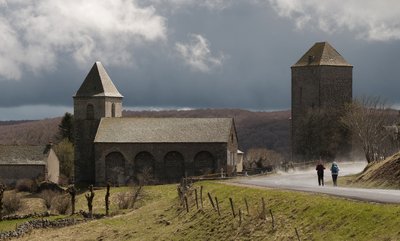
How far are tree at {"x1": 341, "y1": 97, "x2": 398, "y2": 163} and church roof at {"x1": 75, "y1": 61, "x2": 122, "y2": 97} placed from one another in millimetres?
24564

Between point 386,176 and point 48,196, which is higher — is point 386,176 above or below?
above

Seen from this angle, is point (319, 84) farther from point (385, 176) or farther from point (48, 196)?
point (385, 176)

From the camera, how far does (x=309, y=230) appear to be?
31562mm

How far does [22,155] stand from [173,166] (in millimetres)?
17296

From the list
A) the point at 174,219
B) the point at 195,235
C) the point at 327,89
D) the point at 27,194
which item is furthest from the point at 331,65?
the point at 195,235

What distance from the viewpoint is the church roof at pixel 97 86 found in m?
93.3

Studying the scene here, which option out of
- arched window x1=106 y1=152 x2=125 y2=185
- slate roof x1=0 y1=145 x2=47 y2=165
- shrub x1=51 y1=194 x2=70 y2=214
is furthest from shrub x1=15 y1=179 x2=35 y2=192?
shrub x1=51 y1=194 x2=70 y2=214

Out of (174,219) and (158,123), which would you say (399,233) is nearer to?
(174,219)

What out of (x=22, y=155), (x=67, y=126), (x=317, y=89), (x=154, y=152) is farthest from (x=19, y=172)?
(x=67, y=126)

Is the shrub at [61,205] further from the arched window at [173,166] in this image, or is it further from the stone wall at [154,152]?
the arched window at [173,166]

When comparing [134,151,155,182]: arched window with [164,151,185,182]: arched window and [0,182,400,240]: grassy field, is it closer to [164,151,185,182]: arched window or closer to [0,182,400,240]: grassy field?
[164,151,185,182]: arched window

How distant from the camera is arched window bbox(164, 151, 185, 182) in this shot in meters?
86.9

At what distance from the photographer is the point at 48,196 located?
72.4 metres

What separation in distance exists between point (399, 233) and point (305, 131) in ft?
224
